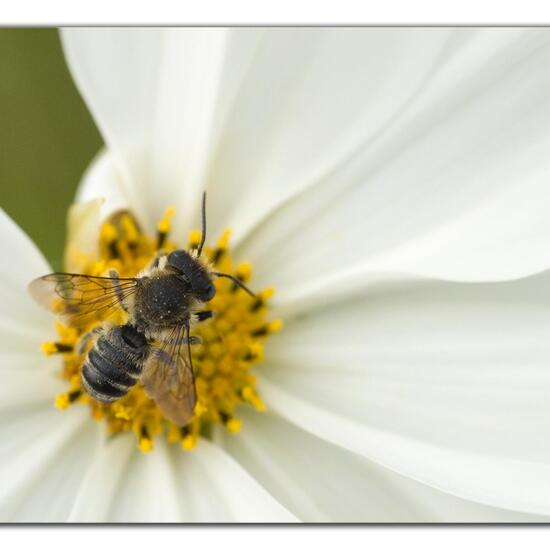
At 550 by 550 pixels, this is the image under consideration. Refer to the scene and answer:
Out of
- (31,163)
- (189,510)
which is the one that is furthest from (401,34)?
(189,510)

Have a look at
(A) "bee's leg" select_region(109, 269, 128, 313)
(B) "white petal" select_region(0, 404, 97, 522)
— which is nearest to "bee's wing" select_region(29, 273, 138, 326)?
(A) "bee's leg" select_region(109, 269, 128, 313)

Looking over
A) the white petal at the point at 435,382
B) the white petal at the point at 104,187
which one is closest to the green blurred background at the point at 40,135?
the white petal at the point at 104,187

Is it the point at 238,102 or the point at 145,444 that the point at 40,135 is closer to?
the point at 238,102

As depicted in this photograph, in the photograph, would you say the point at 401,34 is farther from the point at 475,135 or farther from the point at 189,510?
the point at 189,510

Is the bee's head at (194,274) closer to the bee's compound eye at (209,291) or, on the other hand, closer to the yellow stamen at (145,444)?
the bee's compound eye at (209,291)

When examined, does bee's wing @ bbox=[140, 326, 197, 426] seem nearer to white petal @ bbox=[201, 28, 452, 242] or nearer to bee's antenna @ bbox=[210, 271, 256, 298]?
bee's antenna @ bbox=[210, 271, 256, 298]

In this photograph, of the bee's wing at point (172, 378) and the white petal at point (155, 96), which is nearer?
the bee's wing at point (172, 378)
